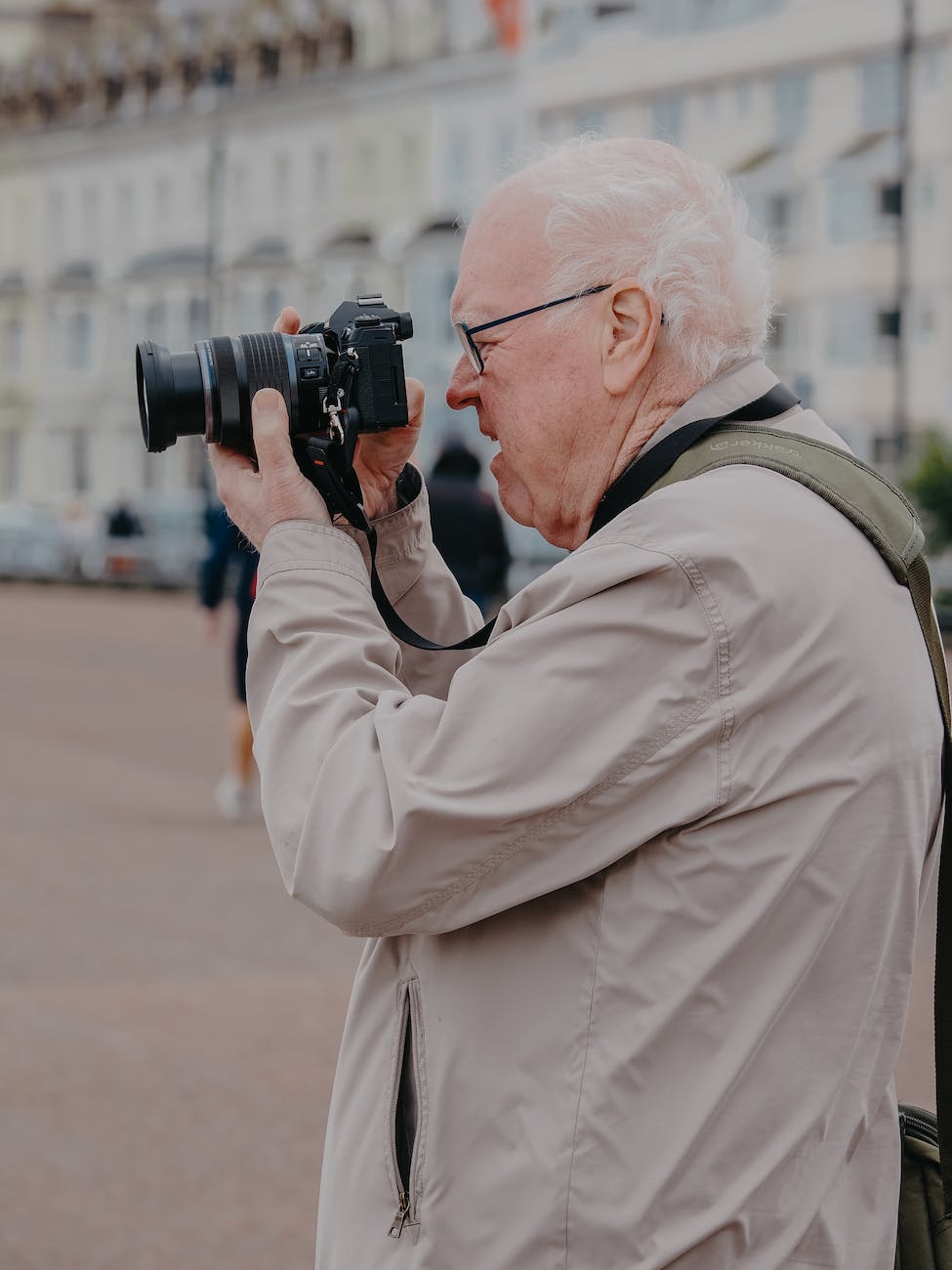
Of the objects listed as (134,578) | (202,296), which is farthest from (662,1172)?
(202,296)

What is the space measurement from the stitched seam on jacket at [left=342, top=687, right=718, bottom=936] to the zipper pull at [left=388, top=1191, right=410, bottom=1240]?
0.82 ft

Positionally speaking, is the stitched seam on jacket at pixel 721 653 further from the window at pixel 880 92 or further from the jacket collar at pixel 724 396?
the window at pixel 880 92

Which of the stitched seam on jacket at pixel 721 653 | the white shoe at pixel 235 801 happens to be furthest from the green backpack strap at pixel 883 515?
the white shoe at pixel 235 801

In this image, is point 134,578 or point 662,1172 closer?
point 662,1172

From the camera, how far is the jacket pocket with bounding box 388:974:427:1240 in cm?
210

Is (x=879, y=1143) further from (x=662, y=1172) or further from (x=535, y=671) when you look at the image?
(x=535, y=671)

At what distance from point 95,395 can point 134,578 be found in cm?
2767

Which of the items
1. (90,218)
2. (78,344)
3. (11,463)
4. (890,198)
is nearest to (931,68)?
(890,198)

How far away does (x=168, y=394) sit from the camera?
242 cm

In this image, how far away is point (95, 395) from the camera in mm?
68625

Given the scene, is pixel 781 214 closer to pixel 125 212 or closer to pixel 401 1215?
pixel 125 212

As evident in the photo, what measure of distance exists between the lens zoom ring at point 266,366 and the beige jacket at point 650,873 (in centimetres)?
43

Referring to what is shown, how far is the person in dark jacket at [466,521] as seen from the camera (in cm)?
922

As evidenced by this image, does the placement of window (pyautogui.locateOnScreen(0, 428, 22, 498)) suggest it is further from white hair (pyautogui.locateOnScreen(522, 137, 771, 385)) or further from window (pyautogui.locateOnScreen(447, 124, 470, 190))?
white hair (pyautogui.locateOnScreen(522, 137, 771, 385))
